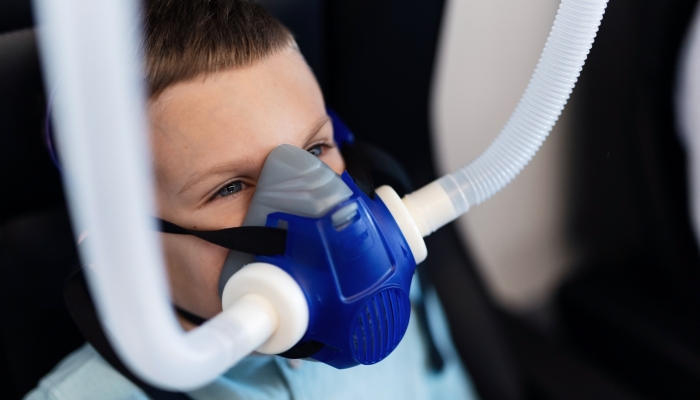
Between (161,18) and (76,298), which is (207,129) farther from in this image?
(76,298)

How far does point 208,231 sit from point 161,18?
0.25 meters

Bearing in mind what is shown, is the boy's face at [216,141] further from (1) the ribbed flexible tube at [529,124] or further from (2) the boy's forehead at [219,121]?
(1) the ribbed flexible tube at [529,124]

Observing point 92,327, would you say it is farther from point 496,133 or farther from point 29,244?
point 496,133

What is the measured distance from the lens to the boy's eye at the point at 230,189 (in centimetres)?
68

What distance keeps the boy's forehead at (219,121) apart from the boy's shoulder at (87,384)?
286mm

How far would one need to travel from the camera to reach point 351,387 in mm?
858

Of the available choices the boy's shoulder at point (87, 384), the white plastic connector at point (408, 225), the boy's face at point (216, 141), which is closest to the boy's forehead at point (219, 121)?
the boy's face at point (216, 141)

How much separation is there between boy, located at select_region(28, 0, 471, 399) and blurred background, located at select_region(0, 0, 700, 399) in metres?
0.15

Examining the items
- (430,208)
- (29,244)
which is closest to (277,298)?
(430,208)

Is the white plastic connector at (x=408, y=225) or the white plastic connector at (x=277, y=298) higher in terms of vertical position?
the white plastic connector at (x=408, y=225)

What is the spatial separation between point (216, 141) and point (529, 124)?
346 mm

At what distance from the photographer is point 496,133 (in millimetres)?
1073

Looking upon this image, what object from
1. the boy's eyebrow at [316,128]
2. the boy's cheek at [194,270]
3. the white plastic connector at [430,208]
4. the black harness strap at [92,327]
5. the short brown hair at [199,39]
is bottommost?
the black harness strap at [92,327]

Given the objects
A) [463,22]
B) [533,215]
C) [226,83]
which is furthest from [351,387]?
[533,215]
